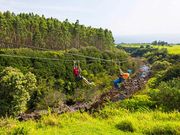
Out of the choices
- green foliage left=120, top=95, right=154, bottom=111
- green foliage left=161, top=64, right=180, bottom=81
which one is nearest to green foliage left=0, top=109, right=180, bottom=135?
green foliage left=120, top=95, right=154, bottom=111

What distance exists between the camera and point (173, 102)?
64.7 feet

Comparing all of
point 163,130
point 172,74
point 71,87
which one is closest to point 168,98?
point 163,130

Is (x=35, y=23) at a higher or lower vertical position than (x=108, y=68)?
higher

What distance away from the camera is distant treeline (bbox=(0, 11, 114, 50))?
86188 millimetres

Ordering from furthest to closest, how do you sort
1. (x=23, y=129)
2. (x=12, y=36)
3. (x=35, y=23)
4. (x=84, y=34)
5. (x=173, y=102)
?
(x=84, y=34) → (x=35, y=23) → (x=12, y=36) → (x=173, y=102) → (x=23, y=129)

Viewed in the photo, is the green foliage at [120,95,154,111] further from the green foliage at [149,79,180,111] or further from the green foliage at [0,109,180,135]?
the green foliage at [0,109,180,135]

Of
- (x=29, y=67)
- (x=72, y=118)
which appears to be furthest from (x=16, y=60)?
(x=72, y=118)

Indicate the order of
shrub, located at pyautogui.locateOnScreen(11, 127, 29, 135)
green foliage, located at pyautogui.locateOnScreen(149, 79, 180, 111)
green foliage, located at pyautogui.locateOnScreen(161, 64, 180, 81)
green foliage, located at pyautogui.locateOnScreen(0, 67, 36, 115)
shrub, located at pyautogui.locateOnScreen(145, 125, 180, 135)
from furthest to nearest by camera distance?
green foliage, located at pyautogui.locateOnScreen(0, 67, 36, 115) → green foliage, located at pyautogui.locateOnScreen(161, 64, 180, 81) → green foliage, located at pyautogui.locateOnScreen(149, 79, 180, 111) → shrub, located at pyautogui.locateOnScreen(145, 125, 180, 135) → shrub, located at pyautogui.locateOnScreen(11, 127, 29, 135)

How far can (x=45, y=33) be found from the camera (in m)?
93.6

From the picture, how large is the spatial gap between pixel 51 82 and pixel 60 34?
101 ft

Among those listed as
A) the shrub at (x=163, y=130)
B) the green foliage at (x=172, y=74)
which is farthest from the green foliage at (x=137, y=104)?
the green foliage at (x=172, y=74)

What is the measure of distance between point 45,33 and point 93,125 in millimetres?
81308

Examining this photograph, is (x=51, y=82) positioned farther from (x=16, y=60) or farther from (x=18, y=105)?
(x=18, y=105)

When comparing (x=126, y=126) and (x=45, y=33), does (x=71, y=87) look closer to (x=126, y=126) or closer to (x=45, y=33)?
(x=45, y=33)
